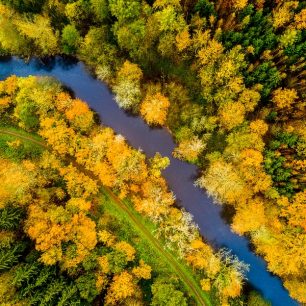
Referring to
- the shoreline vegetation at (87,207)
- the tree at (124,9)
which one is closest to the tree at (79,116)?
the shoreline vegetation at (87,207)

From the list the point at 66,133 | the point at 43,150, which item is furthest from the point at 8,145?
the point at 66,133

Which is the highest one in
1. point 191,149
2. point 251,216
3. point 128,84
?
point 128,84

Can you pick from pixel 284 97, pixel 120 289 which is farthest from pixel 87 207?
pixel 284 97

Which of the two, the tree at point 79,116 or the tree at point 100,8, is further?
the tree at point 79,116

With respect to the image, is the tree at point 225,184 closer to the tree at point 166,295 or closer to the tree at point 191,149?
the tree at point 191,149

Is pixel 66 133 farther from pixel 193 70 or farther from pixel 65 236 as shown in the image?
pixel 193 70

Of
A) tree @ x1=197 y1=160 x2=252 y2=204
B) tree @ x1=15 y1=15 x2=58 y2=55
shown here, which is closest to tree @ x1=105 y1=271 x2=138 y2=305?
tree @ x1=197 y1=160 x2=252 y2=204

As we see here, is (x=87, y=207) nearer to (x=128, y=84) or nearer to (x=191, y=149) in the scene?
(x=191, y=149)
